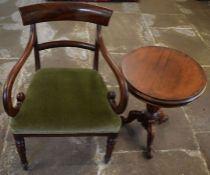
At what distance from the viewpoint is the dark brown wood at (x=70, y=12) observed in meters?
1.51

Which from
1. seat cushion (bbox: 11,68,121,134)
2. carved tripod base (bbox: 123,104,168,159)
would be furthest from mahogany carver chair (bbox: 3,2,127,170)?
carved tripod base (bbox: 123,104,168,159)

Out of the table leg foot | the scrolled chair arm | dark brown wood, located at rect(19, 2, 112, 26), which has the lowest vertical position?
the table leg foot

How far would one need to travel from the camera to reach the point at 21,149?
152 cm

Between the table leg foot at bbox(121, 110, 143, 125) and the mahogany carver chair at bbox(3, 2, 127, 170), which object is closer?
the mahogany carver chair at bbox(3, 2, 127, 170)

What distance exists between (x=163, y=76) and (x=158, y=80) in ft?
0.17

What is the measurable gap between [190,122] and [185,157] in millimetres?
340

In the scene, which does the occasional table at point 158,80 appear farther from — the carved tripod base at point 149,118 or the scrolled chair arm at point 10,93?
the scrolled chair arm at point 10,93

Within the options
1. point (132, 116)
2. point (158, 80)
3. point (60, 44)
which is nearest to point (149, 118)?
point (132, 116)

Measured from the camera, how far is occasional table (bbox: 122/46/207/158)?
151 cm

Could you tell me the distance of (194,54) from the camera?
280 cm

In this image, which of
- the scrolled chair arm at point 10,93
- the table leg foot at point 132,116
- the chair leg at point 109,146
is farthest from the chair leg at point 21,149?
the table leg foot at point 132,116

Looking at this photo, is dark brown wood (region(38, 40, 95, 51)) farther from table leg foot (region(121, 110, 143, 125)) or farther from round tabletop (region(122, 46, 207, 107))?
table leg foot (region(121, 110, 143, 125))

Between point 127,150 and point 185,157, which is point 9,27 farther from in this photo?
point 185,157

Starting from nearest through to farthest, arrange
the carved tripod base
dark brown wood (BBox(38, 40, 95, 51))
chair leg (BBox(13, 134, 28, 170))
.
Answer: chair leg (BBox(13, 134, 28, 170)) < dark brown wood (BBox(38, 40, 95, 51)) < the carved tripod base
